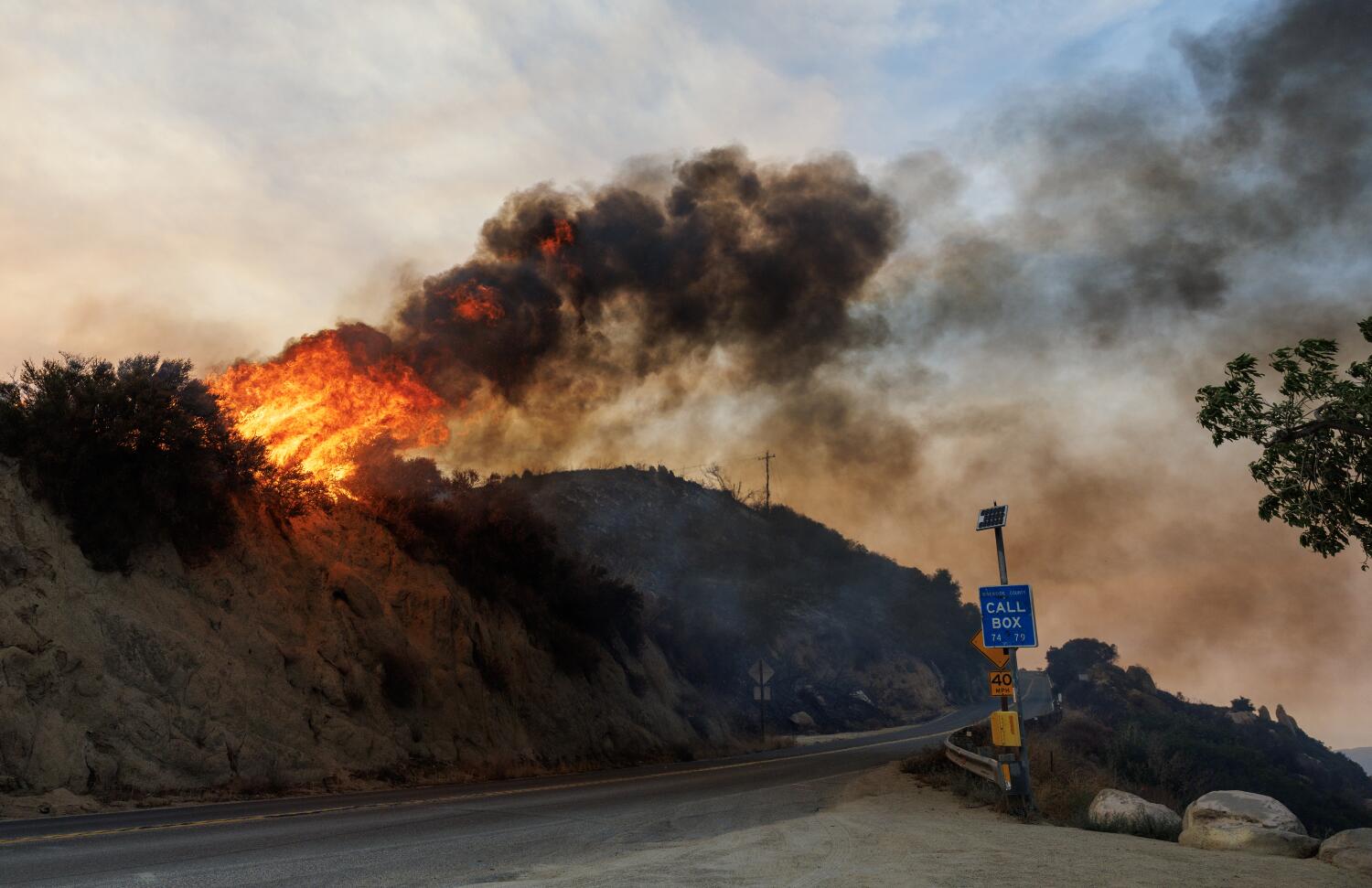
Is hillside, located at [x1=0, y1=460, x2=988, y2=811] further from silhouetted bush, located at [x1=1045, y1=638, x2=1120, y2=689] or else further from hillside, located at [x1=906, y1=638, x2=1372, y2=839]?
silhouetted bush, located at [x1=1045, y1=638, x2=1120, y2=689]

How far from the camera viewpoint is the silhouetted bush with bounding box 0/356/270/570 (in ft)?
64.6

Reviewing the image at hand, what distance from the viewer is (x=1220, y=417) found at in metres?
12.8

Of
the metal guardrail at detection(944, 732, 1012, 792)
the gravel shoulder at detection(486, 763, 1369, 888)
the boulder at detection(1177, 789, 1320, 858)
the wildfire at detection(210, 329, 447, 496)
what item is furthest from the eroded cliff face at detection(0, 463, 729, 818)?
the boulder at detection(1177, 789, 1320, 858)

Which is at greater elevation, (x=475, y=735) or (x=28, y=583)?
(x=28, y=583)

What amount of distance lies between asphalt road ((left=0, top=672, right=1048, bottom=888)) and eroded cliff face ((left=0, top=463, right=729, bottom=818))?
2.97 metres

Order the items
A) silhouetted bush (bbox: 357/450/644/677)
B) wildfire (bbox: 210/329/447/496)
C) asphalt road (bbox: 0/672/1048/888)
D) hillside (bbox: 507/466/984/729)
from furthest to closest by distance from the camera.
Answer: hillside (bbox: 507/466/984/729) → silhouetted bush (bbox: 357/450/644/677) → wildfire (bbox: 210/329/447/496) → asphalt road (bbox: 0/672/1048/888)

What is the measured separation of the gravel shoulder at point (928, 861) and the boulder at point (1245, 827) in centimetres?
47

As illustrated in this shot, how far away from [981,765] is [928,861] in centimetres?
707

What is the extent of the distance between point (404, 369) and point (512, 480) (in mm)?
62376

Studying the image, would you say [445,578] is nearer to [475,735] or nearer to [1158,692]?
[475,735]

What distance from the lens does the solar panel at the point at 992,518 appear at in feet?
49.8

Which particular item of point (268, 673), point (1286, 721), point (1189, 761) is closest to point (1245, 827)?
point (268, 673)

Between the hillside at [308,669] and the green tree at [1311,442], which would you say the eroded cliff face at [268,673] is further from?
the green tree at [1311,442]

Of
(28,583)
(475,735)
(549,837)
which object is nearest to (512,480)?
(475,735)
